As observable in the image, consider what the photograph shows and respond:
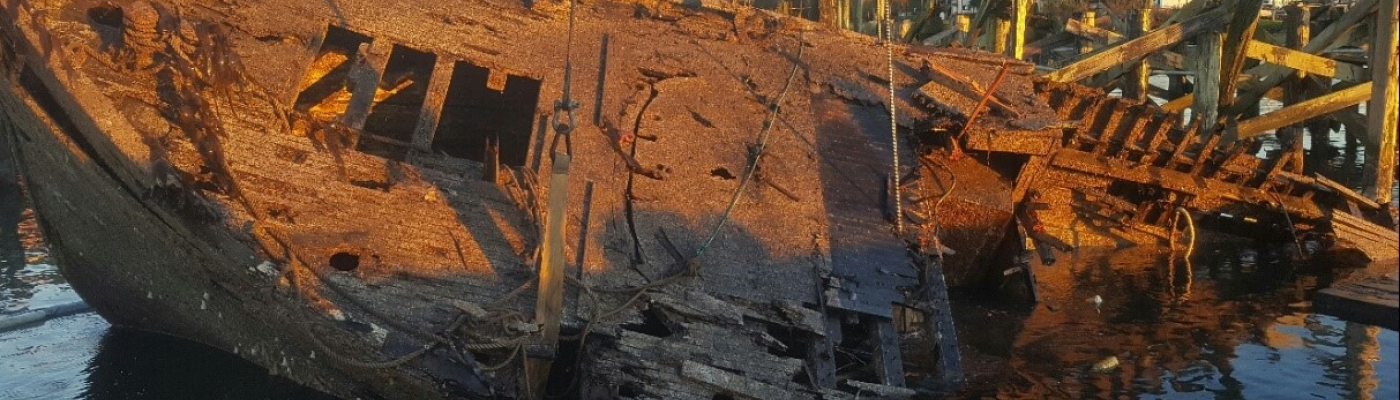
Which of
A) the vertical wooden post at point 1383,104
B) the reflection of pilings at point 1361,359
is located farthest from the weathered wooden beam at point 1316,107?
the reflection of pilings at point 1361,359

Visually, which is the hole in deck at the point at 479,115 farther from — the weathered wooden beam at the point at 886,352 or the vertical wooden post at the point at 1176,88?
the vertical wooden post at the point at 1176,88

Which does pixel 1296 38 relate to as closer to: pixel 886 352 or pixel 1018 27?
pixel 1018 27

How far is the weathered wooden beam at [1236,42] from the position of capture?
1683 centimetres

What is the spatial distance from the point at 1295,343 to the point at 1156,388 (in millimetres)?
2251

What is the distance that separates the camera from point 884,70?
1200 cm

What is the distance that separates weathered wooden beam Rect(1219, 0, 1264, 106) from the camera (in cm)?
1683

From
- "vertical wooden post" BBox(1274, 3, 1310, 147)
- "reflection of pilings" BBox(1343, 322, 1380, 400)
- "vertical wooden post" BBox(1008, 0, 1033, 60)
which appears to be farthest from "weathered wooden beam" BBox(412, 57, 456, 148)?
"vertical wooden post" BBox(1274, 3, 1310, 147)

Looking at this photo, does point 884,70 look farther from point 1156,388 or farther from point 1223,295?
point 1223,295

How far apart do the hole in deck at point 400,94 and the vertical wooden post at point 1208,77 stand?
35.2ft

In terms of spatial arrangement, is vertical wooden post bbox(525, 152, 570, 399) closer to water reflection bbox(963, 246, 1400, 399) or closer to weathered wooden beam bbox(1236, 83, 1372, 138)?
water reflection bbox(963, 246, 1400, 399)

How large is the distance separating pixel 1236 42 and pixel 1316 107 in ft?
4.51

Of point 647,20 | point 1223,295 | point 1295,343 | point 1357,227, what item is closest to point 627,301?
point 647,20

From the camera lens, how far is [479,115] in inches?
506

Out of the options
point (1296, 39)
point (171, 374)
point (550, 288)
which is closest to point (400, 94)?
point (171, 374)
